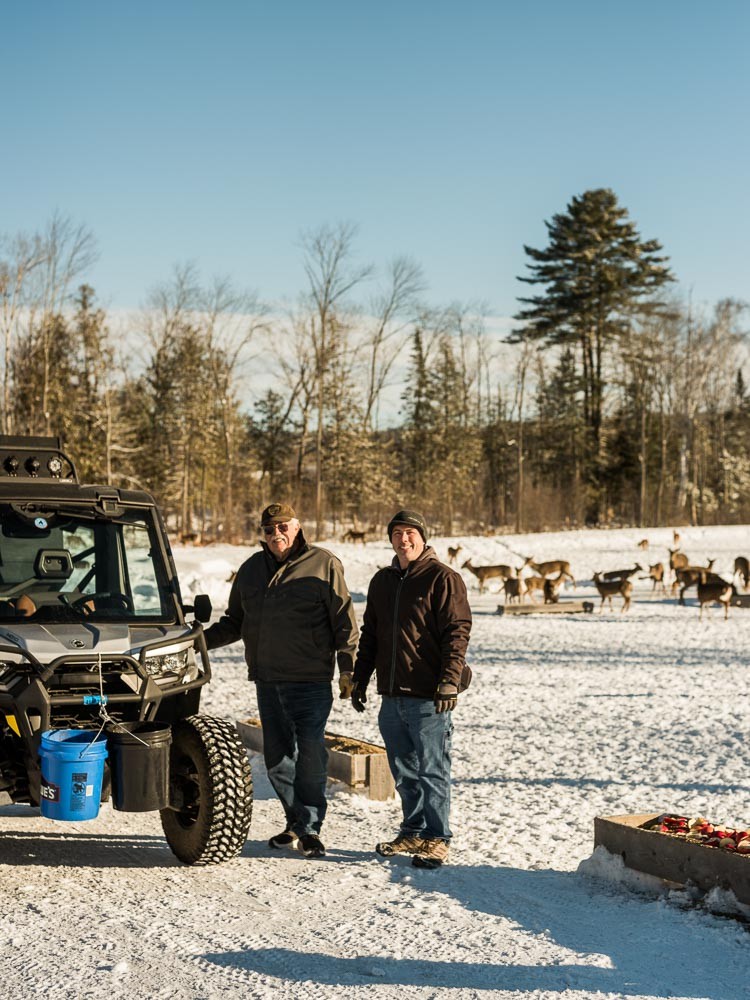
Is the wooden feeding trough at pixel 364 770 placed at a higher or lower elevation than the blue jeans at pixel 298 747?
lower

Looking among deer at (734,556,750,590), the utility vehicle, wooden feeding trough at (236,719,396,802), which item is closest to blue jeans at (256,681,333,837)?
the utility vehicle

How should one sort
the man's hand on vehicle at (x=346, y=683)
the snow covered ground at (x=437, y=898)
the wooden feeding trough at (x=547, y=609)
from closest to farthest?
the snow covered ground at (x=437, y=898) → the man's hand on vehicle at (x=346, y=683) → the wooden feeding trough at (x=547, y=609)

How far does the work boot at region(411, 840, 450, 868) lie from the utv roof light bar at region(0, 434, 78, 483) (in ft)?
10.0

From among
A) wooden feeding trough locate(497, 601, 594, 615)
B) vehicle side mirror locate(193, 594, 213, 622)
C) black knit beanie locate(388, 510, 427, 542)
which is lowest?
wooden feeding trough locate(497, 601, 594, 615)

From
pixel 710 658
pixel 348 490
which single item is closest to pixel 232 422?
pixel 348 490

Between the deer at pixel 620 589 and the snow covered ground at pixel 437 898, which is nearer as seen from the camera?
the snow covered ground at pixel 437 898

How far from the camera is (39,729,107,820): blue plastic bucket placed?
5.15 m

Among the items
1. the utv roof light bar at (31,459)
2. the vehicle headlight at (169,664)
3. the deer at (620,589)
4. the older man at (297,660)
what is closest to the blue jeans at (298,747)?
the older man at (297,660)

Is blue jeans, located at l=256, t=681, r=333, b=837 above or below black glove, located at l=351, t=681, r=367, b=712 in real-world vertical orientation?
below

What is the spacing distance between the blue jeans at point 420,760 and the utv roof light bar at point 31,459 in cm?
248

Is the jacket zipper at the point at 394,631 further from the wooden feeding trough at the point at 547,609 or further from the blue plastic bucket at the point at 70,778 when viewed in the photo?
the wooden feeding trough at the point at 547,609

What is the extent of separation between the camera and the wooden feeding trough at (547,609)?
73.0ft

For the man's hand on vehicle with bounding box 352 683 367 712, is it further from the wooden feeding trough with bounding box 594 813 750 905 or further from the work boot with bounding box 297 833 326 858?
the wooden feeding trough with bounding box 594 813 750 905

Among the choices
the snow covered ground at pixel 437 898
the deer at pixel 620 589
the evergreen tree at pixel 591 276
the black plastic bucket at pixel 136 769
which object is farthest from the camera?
the evergreen tree at pixel 591 276
